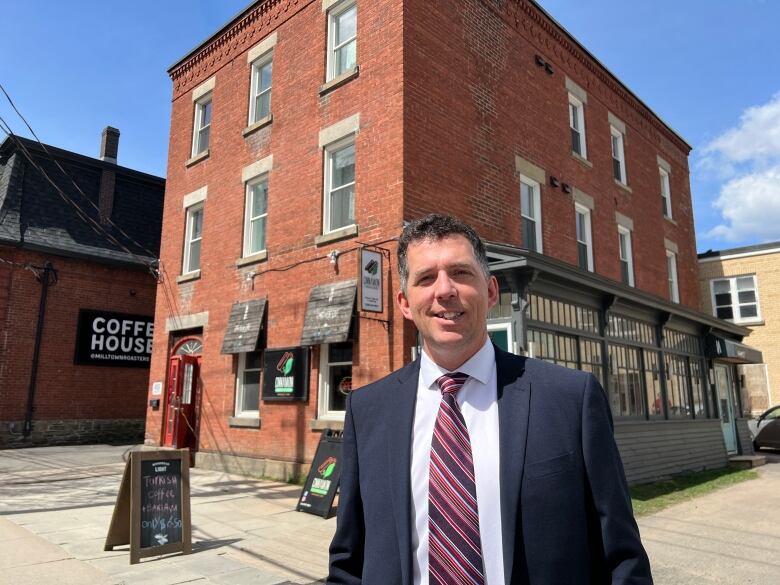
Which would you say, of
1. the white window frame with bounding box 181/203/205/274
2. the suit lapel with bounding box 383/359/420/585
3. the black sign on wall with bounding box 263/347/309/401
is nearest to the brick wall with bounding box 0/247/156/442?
the white window frame with bounding box 181/203/205/274

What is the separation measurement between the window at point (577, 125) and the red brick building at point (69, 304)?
12.2m

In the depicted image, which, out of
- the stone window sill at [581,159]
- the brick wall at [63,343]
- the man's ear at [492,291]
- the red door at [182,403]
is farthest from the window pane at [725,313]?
the man's ear at [492,291]

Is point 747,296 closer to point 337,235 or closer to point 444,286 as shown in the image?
point 337,235

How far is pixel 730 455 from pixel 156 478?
48.6 ft

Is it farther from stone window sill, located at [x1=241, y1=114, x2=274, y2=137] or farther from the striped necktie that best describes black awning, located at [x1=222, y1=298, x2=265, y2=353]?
the striped necktie

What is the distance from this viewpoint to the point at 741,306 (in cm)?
2323

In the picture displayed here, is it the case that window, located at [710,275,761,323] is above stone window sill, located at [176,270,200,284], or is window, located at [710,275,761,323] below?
above

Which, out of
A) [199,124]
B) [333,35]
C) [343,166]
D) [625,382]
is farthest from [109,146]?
[625,382]

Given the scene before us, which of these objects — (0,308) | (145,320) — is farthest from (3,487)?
(145,320)

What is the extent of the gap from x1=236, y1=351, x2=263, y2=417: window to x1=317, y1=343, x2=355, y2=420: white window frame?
7.02ft

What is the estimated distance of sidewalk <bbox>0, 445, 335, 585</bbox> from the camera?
17.7 feet

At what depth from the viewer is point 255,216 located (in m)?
13.2

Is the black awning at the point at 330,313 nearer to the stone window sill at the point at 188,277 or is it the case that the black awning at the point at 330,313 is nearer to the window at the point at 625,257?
the stone window sill at the point at 188,277

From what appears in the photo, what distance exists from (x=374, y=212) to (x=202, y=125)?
7937 mm
